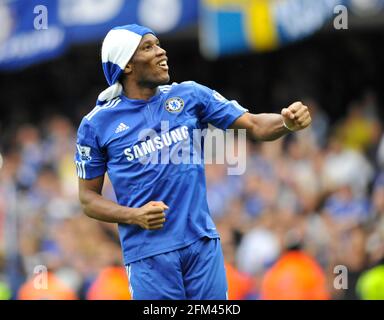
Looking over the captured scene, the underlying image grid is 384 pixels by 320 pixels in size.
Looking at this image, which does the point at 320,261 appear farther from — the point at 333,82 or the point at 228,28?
the point at 333,82

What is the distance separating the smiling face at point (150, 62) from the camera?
25.1ft

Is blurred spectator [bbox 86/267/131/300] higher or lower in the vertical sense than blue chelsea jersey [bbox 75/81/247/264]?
lower

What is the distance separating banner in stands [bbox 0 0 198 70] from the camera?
52.4ft

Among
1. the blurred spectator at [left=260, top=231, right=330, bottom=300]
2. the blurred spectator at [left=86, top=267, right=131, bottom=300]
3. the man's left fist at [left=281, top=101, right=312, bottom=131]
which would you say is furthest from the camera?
the blurred spectator at [left=86, top=267, right=131, bottom=300]

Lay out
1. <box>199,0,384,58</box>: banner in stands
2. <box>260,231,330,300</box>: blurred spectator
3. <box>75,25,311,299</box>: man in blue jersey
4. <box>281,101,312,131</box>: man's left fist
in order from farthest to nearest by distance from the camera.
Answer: <box>199,0,384,58</box>: banner in stands → <box>260,231,330,300</box>: blurred spectator → <box>75,25,311,299</box>: man in blue jersey → <box>281,101,312,131</box>: man's left fist

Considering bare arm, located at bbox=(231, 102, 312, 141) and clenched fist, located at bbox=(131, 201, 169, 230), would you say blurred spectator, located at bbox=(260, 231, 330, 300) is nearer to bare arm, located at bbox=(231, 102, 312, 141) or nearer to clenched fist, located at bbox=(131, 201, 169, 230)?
bare arm, located at bbox=(231, 102, 312, 141)

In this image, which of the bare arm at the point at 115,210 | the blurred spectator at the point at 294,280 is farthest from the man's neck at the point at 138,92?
the blurred spectator at the point at 294,280

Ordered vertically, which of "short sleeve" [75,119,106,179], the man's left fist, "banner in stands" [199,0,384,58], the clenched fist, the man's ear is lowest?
the clenched fist

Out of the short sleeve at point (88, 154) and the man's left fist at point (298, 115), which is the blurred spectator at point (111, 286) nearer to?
the short sleeve at point (88, 154)

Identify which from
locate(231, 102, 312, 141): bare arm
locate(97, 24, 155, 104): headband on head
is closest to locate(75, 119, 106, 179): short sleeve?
locate(97, 24, 155, 104): headband on head

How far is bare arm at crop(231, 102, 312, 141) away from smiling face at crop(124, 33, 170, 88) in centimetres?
60

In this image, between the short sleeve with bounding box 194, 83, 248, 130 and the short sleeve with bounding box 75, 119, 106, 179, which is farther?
the short sleeve with bounding box 194, 83, 248, 130

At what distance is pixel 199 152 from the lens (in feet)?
25.6

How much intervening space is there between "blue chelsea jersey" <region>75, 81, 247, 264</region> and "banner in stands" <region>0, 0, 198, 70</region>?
8.23 meters
